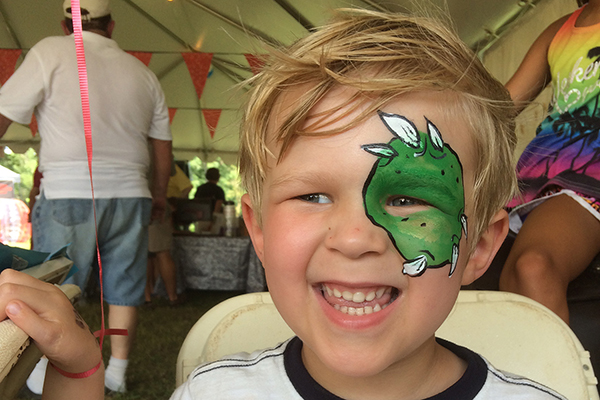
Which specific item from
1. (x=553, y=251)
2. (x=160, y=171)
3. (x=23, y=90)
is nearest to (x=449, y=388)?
(x=553, y=251)

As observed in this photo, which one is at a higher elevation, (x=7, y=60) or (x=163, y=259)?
(x=7, y=60)

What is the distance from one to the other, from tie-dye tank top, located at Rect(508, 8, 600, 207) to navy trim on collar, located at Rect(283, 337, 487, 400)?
85 cm

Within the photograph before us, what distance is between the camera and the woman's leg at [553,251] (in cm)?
144

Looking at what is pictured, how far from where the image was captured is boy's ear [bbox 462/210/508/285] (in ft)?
3.10

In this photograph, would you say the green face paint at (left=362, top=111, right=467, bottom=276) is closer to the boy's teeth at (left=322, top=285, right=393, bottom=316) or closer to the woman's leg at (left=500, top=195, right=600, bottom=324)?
the boy's teeth at (left=322, top=285, right=393, bottom=316)

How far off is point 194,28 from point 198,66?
692 mm

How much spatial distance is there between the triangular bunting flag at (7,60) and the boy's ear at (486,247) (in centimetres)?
522

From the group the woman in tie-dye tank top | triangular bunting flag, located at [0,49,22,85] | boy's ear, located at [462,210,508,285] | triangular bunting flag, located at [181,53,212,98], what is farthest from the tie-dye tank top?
triangular bunting flag, located at [0,49,22,85]

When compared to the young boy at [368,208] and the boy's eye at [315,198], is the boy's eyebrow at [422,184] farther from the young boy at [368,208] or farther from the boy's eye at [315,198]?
the boy's eye at [315,198]

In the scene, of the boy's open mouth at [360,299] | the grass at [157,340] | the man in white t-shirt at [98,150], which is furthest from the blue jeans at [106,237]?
the boy's open mouth at [360,299]

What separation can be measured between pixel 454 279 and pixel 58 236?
68.8 inches

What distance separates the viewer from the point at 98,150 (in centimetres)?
217

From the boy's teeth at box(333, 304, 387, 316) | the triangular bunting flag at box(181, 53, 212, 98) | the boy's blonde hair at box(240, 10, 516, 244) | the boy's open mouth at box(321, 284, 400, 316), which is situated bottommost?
the boy's teeth at box(333, 304, 387, 316)

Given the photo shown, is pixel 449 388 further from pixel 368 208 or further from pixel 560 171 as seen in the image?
pixel 560 171
